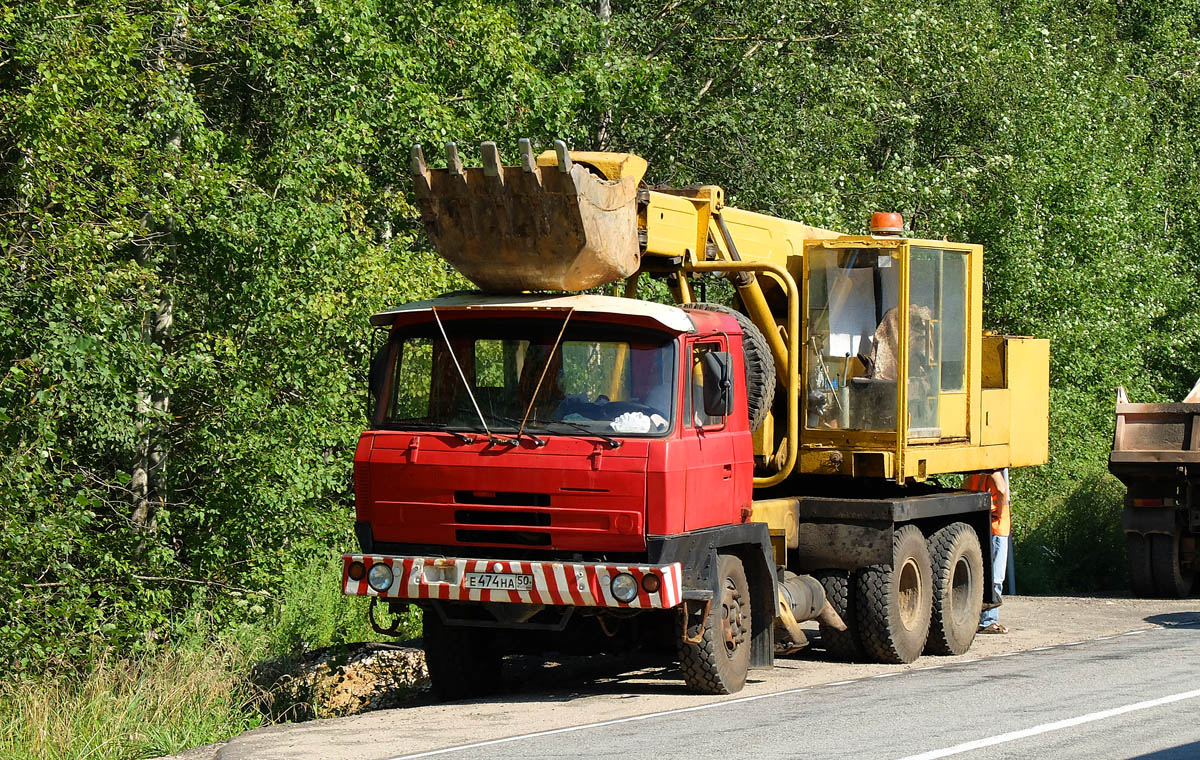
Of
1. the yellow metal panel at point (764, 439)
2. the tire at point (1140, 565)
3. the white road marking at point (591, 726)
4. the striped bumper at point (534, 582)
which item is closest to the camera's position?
the white road marking at point (591, 726)

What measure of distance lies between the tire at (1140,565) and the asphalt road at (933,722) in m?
7.46

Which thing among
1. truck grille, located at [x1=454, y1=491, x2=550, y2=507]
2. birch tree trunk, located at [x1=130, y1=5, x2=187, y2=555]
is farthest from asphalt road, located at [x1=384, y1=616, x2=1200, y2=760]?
birch tree trunk, located at [x1=130, y1=5, x2=187, y2=555]

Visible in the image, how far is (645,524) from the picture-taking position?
384 inches

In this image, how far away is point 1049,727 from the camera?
350 inches

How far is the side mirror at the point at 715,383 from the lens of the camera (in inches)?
403

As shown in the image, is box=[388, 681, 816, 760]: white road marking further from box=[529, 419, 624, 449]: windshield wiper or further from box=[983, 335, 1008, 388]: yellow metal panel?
box=[983, 335, 1008, 388]: yellow metal panel

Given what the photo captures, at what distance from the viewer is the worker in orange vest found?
15477 millimetres

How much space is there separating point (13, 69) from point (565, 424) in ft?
23.5

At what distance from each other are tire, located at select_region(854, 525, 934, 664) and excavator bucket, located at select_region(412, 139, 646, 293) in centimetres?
369

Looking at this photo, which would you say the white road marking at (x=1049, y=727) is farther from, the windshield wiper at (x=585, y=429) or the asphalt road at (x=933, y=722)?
the windshield wiper at (x=585, y=429)

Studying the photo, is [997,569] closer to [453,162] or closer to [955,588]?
[955,588]

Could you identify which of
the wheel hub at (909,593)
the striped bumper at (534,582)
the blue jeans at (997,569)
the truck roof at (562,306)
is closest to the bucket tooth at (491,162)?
the truck roof at (562,306)

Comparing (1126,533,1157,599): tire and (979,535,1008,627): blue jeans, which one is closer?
(979,535,1008,627): blue jeans

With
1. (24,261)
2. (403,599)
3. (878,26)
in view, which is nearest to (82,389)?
(24,261)
